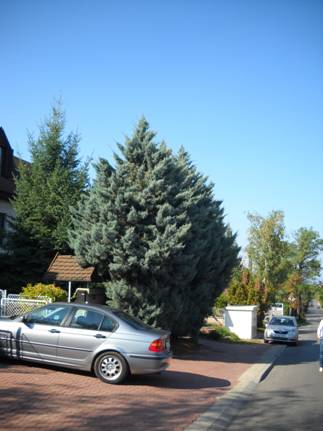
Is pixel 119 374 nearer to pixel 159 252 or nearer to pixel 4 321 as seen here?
pixel 4 321

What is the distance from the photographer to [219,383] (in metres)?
12.0

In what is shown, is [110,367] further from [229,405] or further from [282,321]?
[282,321]

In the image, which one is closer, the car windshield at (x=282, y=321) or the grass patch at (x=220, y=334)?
the grass patch at (x=220, y=334)

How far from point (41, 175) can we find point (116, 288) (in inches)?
327

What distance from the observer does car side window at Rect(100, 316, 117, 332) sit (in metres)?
10.2

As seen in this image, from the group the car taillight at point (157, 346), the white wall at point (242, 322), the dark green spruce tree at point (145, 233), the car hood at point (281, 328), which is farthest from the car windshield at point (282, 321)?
the car taillight at point (157, 346)

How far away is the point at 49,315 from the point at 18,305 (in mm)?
4513

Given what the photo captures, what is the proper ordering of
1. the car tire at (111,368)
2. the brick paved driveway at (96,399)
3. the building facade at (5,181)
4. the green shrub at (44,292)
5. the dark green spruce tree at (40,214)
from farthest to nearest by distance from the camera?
1. the building facade at (5,181)
2. the dark green spruce tree at (40,214)
3. the green shrub at (44,292)
4. the car tire at (111,368)
5. the brick paved driveway at (96,399)

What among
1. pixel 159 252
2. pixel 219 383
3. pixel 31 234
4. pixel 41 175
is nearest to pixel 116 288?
pixel 159 252

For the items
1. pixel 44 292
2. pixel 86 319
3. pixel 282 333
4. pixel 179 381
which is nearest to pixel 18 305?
pixel 44 292

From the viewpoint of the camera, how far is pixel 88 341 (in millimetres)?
10125

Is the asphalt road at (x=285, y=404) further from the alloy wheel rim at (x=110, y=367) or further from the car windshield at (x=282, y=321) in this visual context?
the car windshield at (x=282, y=321)

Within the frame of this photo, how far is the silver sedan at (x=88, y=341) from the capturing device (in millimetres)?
9992

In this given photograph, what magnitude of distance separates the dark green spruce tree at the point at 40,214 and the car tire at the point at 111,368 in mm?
10511
